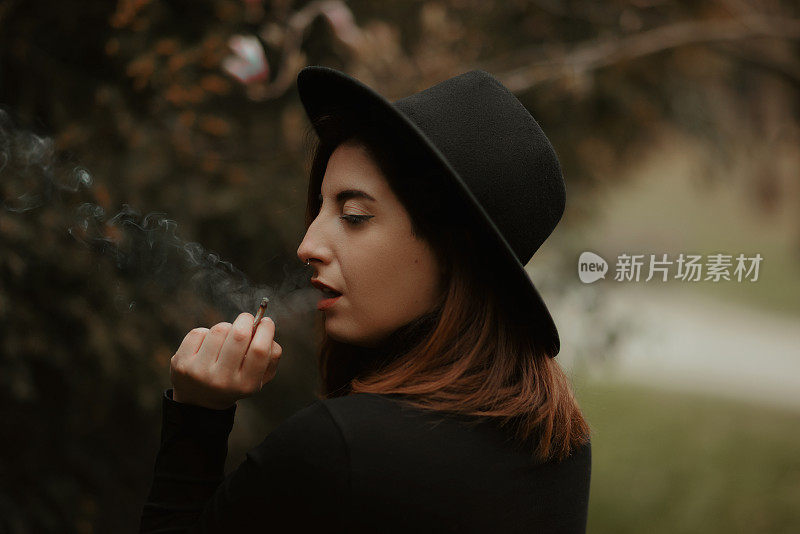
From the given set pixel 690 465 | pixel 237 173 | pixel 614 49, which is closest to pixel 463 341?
pixel 237 173

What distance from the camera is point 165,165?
108 inches

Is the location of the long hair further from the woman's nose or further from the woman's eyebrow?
the woman's nose

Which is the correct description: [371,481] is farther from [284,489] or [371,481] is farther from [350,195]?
[350,195]

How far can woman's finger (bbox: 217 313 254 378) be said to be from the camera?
4.34ft

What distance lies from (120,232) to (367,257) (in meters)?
1.22

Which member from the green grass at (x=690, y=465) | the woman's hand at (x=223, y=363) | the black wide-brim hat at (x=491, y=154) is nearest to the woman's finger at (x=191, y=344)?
the woman's hand at (x=223, y=363)

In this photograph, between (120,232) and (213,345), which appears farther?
(120,232)

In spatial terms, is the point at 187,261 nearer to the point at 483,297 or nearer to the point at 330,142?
the point at 330,142

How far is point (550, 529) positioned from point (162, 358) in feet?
5.04

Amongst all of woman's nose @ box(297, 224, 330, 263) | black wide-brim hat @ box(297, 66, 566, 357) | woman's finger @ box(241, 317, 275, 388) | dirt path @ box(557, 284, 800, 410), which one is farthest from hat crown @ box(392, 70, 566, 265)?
dirt path @ box(557, 284, 800, 410)

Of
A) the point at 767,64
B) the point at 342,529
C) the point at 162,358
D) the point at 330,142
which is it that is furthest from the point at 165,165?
the point at 767,64

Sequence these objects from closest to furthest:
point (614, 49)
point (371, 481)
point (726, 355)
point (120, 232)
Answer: point (371, 481)
point (120, 232)
point (614, 49)
point (726, 355)

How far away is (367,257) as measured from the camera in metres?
1.37

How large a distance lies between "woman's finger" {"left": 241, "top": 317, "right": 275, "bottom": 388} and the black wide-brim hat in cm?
37
